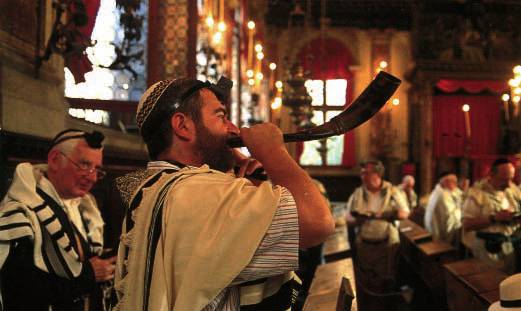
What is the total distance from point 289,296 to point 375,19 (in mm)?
15123

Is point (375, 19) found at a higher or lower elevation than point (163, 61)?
higher

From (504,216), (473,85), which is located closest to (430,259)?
(504,216)

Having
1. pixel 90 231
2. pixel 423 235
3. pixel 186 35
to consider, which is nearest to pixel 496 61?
pixel 423 235

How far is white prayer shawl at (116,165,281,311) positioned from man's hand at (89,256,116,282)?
1.32m

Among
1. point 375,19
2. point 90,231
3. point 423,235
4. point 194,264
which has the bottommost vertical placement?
point 423,235

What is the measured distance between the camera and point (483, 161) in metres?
15.3

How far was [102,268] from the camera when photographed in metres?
2.70

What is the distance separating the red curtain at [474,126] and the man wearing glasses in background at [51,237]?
13.5 meters

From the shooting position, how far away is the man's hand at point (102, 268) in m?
2.68

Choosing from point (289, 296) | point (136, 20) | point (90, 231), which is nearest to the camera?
point (289, 296)

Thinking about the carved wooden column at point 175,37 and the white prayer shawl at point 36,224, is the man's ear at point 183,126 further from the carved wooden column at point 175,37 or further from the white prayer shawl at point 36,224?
the carved wooden column at point 175,37

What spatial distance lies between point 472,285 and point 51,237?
8.60ft

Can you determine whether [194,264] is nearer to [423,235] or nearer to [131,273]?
[131,273]

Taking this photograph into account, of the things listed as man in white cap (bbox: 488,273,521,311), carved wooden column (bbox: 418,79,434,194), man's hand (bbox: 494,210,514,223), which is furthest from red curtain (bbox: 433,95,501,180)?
man in white cap (bbox: 488,273,521,311)
